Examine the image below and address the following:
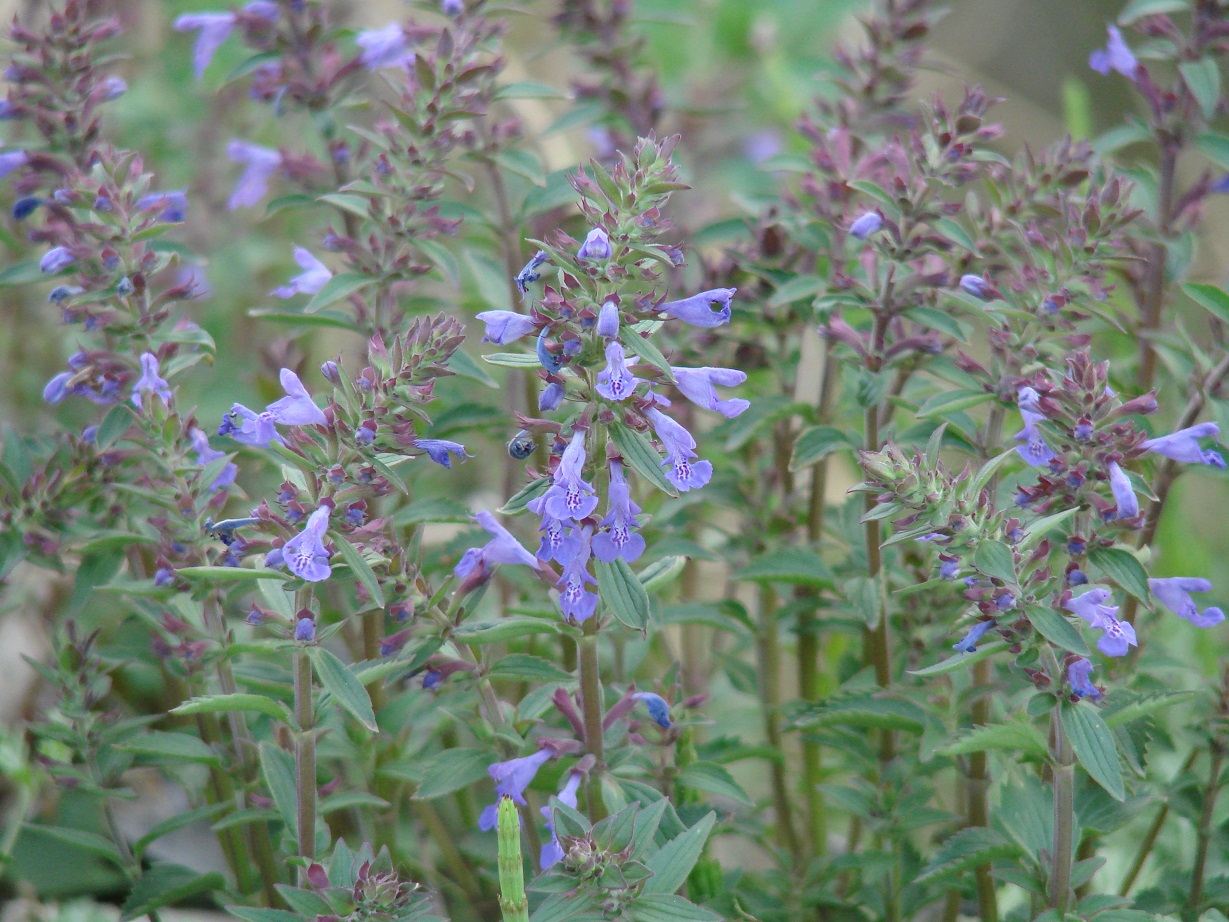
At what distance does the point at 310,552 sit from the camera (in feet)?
5.46

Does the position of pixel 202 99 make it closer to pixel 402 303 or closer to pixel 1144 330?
pixel 402 303

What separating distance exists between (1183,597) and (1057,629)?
43 cm

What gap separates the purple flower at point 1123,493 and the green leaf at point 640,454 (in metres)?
0.71

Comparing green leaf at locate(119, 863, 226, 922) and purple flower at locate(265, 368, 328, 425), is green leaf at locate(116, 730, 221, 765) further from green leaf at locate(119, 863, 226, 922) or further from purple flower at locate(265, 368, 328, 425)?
purple flower at locate(265, 368, 328, 425)

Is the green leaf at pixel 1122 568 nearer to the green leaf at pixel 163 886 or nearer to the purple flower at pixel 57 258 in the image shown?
the green leaf at pixel 163 886

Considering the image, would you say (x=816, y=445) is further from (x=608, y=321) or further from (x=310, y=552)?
(x=310, y=552)

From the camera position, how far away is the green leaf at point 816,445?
2379 millimetres

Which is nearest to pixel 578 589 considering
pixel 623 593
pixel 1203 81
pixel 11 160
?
pixel 623 593

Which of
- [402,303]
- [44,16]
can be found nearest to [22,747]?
[402,303]

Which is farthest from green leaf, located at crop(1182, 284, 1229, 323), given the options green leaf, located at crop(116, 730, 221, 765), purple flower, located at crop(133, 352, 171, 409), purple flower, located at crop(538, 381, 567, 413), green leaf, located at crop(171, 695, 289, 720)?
green leaf, located at crop(116, 730, 221, 765)

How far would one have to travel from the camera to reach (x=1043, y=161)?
2398 millimetres

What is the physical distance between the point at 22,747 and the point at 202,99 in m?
3.52

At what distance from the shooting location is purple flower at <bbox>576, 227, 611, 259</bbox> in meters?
1.65

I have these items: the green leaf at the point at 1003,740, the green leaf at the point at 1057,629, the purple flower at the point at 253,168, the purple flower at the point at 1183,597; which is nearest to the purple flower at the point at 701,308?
the green leaf at the point at 1057,629
